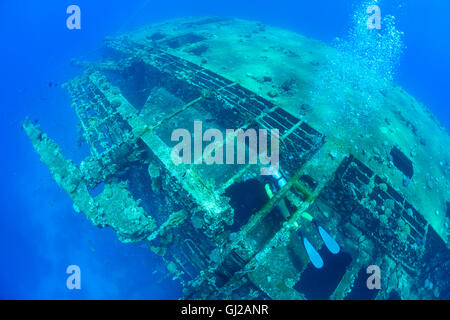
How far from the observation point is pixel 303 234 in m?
6.15

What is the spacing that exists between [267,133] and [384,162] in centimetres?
383

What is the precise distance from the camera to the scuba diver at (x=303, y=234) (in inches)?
210

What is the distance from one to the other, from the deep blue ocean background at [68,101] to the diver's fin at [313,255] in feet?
12.1

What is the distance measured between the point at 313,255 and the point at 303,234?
57cm

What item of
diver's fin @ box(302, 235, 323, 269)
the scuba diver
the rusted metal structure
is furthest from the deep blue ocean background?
diver's fin @ box(302, 235, 323, 269)

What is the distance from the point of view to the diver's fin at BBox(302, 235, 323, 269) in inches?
222

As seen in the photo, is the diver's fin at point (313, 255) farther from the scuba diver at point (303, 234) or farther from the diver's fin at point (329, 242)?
the diver's fin at point (329, 242)

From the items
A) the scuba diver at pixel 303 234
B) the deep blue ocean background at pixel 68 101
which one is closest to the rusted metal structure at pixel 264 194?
the scuba diver at pixel 303 234

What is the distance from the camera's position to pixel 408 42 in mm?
53844

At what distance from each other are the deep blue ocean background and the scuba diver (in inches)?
139

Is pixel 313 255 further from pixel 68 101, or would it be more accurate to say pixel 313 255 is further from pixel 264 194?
pixel 68 101

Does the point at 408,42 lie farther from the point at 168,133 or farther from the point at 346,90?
the point at 168,133

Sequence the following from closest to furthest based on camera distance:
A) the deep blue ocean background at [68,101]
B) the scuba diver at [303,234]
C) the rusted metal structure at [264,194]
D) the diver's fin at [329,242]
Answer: the rusted metal structure at [264,194] < the scuba diver at [303,234] < the diver's fin at [329,242] < the deep blue ocean background at [68,101]
